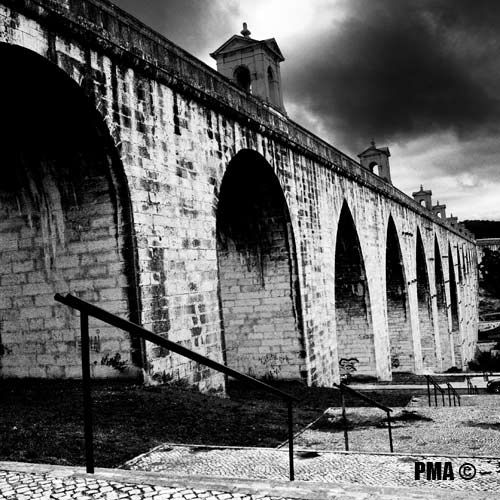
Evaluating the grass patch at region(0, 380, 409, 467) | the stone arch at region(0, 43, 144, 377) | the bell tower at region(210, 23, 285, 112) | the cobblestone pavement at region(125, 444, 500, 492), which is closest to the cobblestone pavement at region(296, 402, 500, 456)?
the grass patch at region(0, 380, 409, 467)

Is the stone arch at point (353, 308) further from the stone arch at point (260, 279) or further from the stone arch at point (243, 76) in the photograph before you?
the stone arch at point (243, 76)

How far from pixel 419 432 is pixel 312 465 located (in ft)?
8.63

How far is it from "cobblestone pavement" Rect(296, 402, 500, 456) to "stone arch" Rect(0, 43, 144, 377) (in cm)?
244

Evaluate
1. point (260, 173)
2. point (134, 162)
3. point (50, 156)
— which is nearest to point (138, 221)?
point (134, 162)

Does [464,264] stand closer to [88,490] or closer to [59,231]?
[59,231]

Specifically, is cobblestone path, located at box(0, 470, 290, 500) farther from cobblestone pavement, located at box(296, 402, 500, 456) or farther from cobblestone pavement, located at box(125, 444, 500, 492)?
cobblestone pavement, located at box(296, 402, 500, 456)

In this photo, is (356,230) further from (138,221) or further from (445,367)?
(445,367)

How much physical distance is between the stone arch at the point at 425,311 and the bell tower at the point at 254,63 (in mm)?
13894

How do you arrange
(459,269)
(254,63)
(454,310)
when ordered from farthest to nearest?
1. (459,269)
2. (454,310)
3. (254,63)

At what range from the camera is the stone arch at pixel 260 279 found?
40.6 ft

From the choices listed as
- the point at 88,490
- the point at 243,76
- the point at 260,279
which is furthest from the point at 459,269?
the point at 88,490

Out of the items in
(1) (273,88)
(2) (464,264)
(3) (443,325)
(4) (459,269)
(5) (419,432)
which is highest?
(1) (273,88)

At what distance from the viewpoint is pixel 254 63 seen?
14727 millimetres

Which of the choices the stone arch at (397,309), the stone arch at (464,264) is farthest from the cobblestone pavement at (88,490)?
the stone arch at (464,264)
